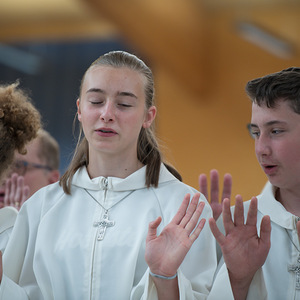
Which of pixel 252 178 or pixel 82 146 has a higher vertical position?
pixel 252 178

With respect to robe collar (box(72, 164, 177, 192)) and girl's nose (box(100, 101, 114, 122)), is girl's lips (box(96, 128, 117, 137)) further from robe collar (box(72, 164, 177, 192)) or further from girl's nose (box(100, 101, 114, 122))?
robe collar (box(72, 164, 177, 192))

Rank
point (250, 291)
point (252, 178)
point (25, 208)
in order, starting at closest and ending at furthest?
point (250, 291) < point (25, 208) < point (252, 178)

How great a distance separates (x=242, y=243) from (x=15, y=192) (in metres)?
1.50

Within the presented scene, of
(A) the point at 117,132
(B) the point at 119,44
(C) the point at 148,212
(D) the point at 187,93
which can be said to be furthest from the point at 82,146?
(B) the point at 119,44

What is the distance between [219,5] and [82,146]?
259 inches

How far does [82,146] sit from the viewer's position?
8.95 feet

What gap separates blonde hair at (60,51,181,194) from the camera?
258cm

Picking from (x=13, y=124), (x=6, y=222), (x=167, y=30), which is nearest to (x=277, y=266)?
(x=6, y=222)

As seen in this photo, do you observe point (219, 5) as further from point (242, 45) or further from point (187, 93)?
point (187, 93)

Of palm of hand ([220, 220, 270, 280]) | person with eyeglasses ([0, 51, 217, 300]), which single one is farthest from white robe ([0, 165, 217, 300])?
palm of hand ([220, 220, 270, 280])

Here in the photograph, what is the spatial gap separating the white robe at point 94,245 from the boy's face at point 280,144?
34 centimetres

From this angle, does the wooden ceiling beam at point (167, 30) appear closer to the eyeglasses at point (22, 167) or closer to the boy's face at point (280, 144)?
the eyeglasses at point (22, 167)

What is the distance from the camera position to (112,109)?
245 centimetres

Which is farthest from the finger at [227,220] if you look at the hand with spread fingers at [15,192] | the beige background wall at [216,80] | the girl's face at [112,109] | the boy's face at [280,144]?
the beige background wall at [216,80]
